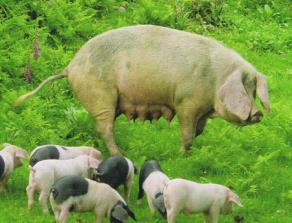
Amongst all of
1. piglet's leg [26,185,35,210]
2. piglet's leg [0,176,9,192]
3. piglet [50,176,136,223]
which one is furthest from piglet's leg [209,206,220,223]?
piglet's leg [0,176,9,192]

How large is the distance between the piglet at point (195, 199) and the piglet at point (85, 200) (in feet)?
1.46

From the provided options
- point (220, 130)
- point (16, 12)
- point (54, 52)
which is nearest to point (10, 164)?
point (220, 130)

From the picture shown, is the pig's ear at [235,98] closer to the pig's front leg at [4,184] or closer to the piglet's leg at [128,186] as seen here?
the piglet's leg at [128,186]

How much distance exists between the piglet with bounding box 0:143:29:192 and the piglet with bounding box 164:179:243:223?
184 cm

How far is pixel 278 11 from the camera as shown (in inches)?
680

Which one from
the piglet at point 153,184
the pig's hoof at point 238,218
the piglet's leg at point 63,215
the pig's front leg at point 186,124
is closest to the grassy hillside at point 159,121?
the pig's hoof at point 238,218

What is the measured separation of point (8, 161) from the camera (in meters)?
8.48

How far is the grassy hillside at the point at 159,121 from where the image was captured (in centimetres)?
905

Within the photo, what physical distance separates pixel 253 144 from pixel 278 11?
7.39m

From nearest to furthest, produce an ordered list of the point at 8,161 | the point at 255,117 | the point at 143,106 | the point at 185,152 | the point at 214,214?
the point at 214,214, the point at 8,161, the point at 255,117, the point at 143,106, the point at 185,152

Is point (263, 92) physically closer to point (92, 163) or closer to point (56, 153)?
point (92, 163)

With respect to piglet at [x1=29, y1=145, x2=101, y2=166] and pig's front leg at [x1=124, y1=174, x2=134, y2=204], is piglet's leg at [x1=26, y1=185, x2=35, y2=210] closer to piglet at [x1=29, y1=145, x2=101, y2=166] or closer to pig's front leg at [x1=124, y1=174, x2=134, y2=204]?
piglet at [x1=29, y1=145, x2=101, y2=166]

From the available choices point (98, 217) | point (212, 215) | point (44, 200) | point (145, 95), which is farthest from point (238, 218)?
point (145, 95)

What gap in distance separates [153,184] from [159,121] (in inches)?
142
